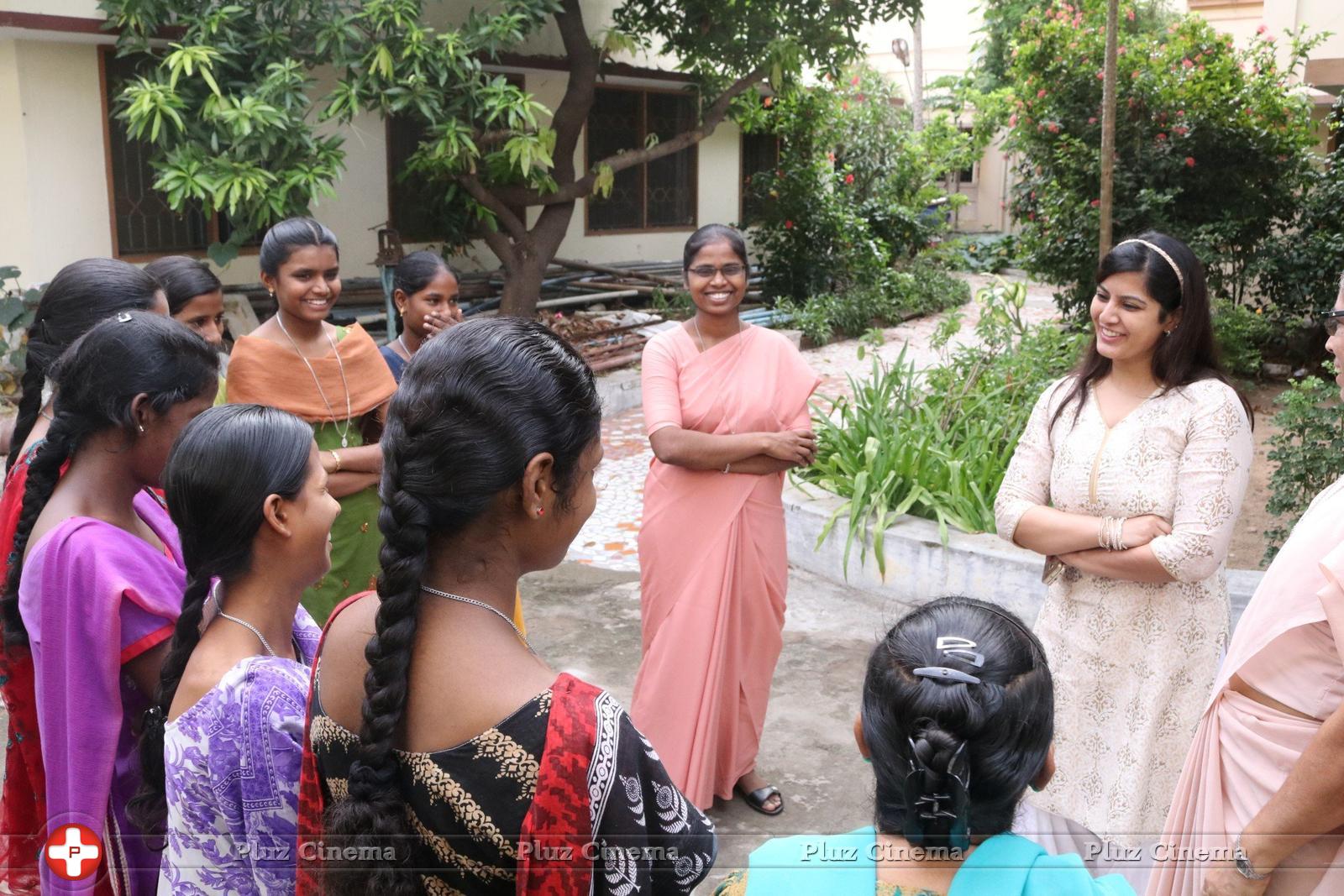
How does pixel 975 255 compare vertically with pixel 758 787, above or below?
above

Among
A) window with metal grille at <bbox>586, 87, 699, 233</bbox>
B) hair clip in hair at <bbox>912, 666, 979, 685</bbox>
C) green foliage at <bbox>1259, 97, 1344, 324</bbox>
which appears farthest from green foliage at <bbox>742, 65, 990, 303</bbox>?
hair clip in hair at <bbox>912, 666, 979, 685</bbox>

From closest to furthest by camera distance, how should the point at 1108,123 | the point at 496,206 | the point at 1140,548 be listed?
the point at 1140,548 < the point at 1108,123 < the point at 496,206

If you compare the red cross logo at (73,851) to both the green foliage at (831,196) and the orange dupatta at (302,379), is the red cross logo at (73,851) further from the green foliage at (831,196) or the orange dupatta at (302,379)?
the green foliage at (831,196)

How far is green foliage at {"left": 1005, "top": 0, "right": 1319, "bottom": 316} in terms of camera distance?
→ 9516 millimetres

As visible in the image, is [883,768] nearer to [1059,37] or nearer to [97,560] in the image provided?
[97,560]

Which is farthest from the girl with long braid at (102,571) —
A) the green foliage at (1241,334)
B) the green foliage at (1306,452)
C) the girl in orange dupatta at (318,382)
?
the green foliage at (1241,334)

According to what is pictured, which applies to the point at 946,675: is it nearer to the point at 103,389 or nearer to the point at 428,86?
the point at 103,389

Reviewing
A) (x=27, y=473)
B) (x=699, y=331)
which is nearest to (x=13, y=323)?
(x=699, y=331)

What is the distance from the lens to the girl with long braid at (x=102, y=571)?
2016 millimetres

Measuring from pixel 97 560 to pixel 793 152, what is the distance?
12.7 m

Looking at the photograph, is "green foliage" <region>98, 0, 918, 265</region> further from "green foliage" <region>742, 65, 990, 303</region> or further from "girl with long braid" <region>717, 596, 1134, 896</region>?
"girl with long braid" <region>717, 596, 1134, 896</region>

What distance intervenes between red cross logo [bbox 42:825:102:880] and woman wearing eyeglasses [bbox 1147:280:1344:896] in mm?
2048

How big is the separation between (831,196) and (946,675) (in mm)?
12999

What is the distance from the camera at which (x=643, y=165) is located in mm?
13352
